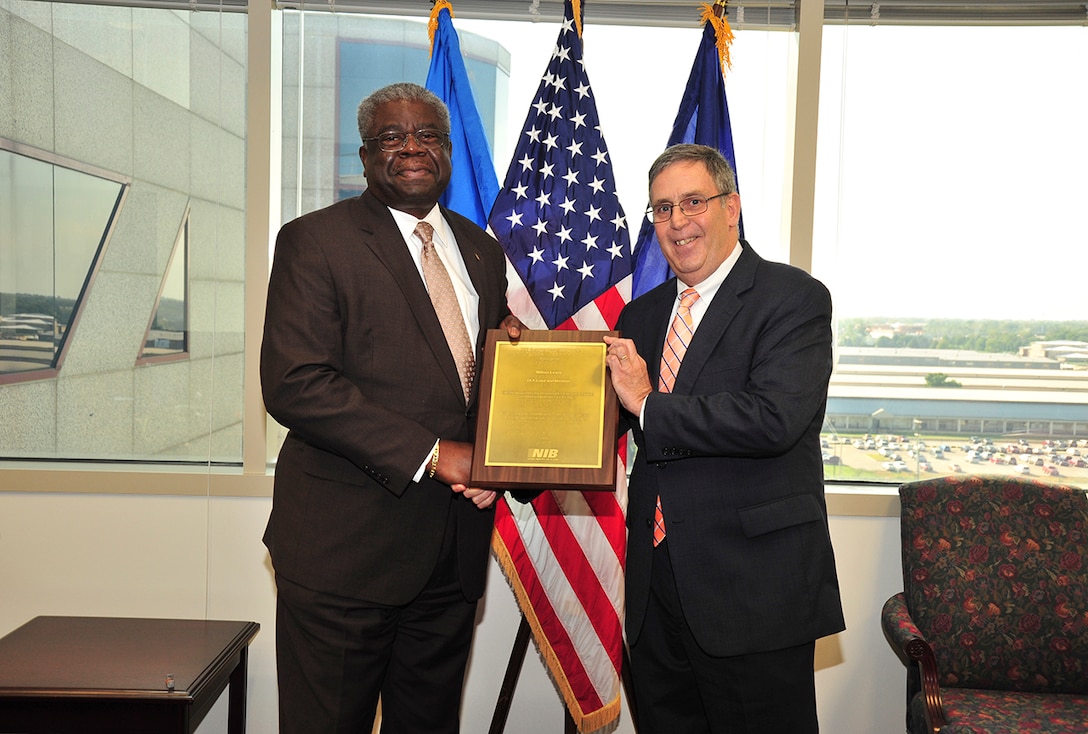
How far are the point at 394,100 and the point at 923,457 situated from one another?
9.07ft

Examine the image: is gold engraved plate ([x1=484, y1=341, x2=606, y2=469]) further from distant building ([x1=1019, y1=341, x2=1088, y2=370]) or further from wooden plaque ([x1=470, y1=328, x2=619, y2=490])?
distant building ([x1=1019, y1=341, x2=1088, y2=370])

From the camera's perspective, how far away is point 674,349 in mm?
2336

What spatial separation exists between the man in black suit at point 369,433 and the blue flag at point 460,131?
925 mm

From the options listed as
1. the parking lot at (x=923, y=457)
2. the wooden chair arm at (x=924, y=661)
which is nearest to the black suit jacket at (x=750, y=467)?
the wooden chair arm at (x=924, y=661)

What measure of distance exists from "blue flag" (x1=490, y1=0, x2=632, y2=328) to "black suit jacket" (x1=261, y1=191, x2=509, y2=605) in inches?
36.1

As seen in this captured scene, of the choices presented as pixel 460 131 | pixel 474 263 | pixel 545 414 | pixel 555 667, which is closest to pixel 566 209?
pixel 460 131

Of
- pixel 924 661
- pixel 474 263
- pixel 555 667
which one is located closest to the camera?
pixel 474 263

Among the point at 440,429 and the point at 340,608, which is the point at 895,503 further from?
the point at 340,608

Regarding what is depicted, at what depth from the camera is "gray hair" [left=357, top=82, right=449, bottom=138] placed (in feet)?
7.30

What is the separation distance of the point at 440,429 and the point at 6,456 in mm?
2415

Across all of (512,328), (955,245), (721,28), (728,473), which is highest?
(721,28)

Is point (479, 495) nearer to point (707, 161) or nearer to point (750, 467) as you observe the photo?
point (750, 467)

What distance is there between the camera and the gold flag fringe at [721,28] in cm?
323

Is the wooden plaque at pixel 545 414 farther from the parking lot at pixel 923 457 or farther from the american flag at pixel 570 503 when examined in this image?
the parking lot at pixel 923 457
